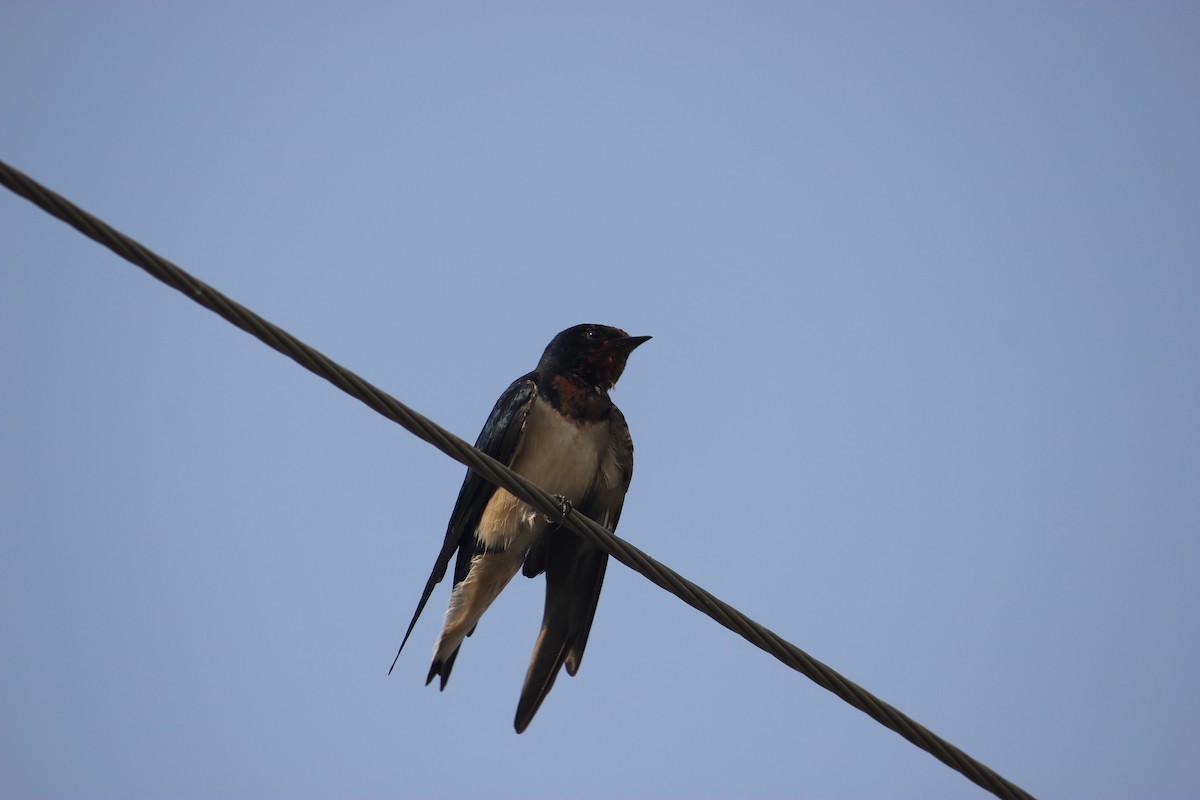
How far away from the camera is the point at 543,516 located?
20.2ft

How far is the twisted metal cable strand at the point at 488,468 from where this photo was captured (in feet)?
9.69

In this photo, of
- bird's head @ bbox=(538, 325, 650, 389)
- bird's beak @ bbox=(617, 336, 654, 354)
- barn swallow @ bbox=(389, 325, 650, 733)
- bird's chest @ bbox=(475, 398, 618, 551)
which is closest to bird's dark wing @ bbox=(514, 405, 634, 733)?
barn swallow @ bbox=(389, 325, 650, 733)

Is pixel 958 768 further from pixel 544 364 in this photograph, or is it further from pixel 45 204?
pixel 544 364

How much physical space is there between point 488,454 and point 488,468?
264 cm

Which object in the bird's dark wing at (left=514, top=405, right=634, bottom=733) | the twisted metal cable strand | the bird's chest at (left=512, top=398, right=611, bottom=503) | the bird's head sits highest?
the bird's head

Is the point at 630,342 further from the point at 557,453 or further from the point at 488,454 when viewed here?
the point at 488,454

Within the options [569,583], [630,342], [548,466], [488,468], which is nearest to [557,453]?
[548,466]

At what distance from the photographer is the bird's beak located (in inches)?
279

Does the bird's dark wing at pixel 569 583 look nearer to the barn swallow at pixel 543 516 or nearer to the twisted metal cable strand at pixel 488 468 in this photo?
the barn swallow at pixel 543 516

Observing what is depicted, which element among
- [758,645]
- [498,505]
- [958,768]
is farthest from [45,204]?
[498,505]

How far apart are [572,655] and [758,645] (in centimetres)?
245

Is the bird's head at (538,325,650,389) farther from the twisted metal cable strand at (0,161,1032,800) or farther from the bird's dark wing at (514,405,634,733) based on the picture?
the twisted metal cable strand at (0,161,1032,800)

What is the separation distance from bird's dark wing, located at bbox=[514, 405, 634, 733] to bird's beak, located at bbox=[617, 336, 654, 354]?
1.53ft

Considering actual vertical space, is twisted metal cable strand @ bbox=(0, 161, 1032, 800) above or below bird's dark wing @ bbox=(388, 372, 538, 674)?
below
